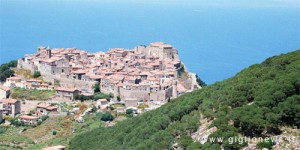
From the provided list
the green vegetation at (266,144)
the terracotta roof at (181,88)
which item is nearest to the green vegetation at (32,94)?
the terracotta roof at (181,88)

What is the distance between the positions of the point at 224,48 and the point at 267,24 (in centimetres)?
4124

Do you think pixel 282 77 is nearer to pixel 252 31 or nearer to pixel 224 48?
pixel 224 48

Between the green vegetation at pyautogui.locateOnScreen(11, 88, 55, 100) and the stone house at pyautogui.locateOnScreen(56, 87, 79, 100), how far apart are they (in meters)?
0.78

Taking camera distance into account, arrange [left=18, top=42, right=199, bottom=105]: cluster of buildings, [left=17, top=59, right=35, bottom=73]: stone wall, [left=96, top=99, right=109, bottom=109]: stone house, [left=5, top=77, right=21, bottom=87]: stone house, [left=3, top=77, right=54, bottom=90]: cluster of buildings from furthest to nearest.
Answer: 1. [left=17, top=59, right=35, bottom=73]: stone wall
2. [left=5, top=77, right=21, bottom=87]: stone house
3. [left=3, top=77, right=54, bottom=90]: cluster of buildings
4. [left=18, top=42, right=199, bottom=105]: cluster of buildings
5. [left=96, top=99, right=109, bottom=109]: stone house

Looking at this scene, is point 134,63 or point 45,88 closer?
point 45,88

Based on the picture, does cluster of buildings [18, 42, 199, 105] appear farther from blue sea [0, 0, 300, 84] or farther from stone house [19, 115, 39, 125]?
blue sea [0, 0, 300, 84]

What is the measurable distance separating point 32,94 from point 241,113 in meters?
22.0

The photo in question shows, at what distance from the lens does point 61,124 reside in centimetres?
2634

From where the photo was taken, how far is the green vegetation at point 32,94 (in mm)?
30078

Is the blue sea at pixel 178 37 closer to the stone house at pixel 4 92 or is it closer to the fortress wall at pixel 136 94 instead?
the fortress wall at pixel 136 94

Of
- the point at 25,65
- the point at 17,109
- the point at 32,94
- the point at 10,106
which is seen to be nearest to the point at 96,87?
the point at 32,94

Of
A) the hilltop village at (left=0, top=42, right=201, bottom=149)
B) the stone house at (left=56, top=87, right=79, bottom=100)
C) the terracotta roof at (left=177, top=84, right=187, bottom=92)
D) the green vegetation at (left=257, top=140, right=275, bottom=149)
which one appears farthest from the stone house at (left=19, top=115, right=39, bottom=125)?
the green vegetation at (left=257, top=140, right=275, bottom=149)

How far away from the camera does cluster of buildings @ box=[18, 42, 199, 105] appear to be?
96.8ft

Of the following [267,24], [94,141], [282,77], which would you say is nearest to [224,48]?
[267,24]
